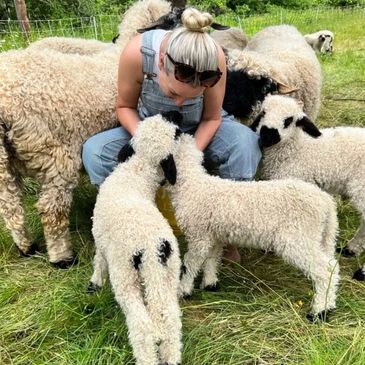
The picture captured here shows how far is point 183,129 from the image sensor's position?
3.95 m

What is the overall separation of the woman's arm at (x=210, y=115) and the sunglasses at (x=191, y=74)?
0.46 metres

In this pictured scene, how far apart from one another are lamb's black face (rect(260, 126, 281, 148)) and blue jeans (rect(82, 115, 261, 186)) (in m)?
0.06

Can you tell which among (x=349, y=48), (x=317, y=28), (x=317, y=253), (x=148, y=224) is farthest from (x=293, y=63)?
(x=317, y=28)

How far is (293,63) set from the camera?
530 centimetres

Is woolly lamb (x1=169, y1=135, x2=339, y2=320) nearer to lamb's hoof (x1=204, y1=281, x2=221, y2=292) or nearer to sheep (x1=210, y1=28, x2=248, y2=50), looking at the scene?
lamb's hoof (x1=204, y1=281, x2=221, y2=292)

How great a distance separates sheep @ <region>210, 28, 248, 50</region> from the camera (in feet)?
21.1

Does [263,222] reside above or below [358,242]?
above

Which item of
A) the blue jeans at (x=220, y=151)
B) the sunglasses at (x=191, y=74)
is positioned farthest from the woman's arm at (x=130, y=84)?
the sunglasses at (x=191, y=74)

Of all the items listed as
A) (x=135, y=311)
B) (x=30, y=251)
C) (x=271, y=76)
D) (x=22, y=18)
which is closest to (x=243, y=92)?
(x=271, y=76)

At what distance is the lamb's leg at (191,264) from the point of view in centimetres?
339

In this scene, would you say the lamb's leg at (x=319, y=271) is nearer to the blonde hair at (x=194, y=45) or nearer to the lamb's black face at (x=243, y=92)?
the blonde hair at (x=194, y=45)

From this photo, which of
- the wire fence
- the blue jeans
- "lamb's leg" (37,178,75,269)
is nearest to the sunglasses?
the blue jeans

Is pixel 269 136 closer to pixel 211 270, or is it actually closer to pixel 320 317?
pixel 211 270

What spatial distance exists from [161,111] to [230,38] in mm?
3099
